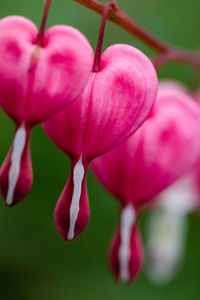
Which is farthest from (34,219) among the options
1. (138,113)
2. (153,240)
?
(138,113)

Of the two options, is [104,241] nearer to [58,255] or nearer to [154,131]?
[58,255]

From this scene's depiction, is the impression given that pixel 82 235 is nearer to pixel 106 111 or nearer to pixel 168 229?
pixel 168 229

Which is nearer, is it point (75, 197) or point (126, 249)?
point (75, 197)

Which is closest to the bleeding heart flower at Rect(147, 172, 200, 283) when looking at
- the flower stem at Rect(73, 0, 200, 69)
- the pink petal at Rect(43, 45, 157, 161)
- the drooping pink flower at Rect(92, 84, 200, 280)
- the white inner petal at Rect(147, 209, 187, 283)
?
the white inner petal at Rect(147, 209, 187, 283)

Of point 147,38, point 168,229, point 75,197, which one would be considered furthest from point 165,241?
point 75,197

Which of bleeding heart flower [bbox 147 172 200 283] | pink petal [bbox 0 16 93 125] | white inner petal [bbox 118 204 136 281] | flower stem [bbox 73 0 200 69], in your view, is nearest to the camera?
pink petal [bbox 0 16 93 125]

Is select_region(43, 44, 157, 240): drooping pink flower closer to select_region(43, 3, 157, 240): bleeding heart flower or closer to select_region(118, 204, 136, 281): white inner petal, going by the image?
select_region(43, 3, 157, 240): bleeding heart flower

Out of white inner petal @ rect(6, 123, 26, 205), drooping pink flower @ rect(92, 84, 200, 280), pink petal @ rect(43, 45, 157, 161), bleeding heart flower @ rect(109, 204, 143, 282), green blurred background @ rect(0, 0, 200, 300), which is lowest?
green blurred background @ rect(0, 0, 200, 300)

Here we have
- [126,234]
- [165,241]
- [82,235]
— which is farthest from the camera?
[82,235]
